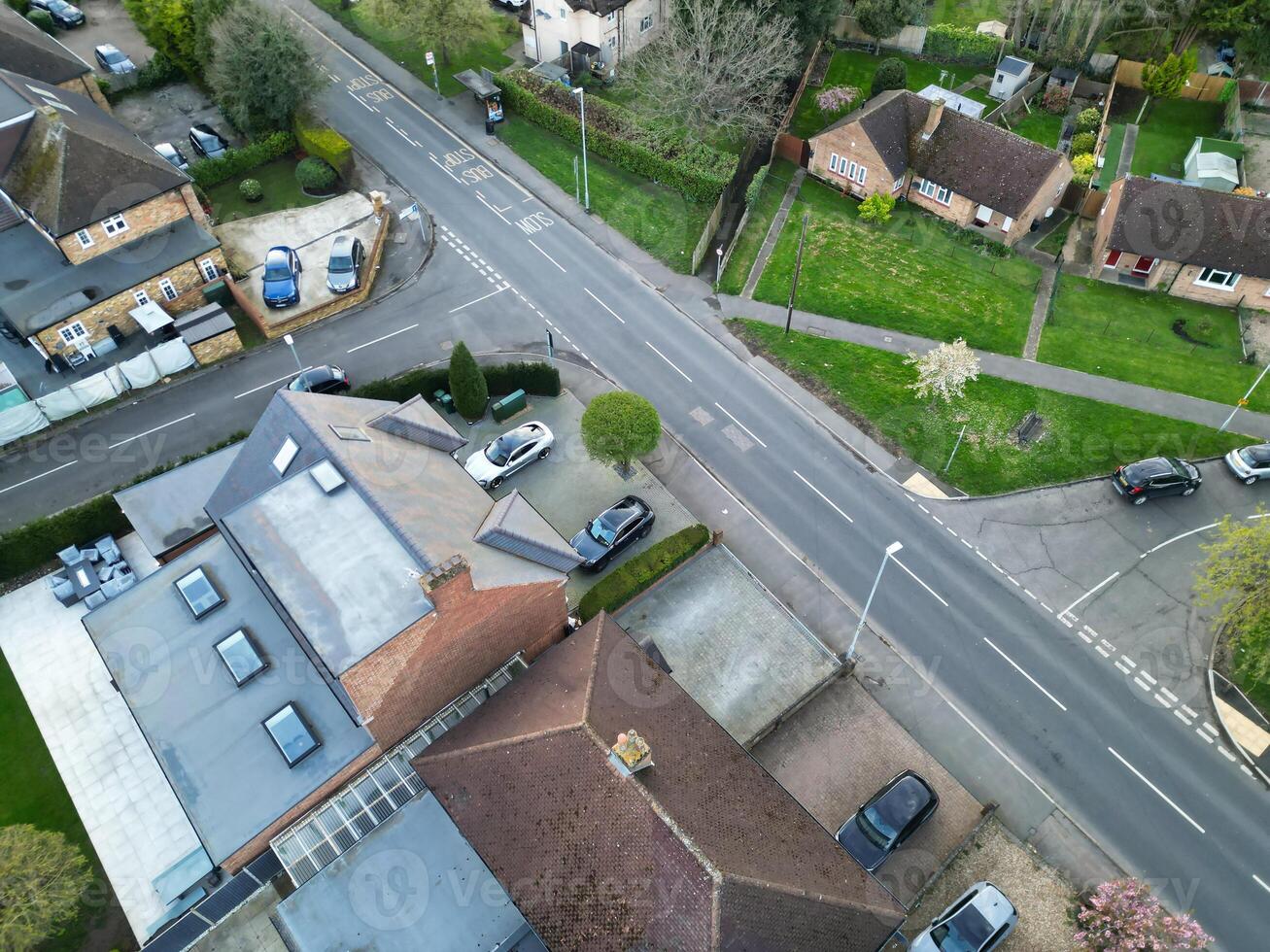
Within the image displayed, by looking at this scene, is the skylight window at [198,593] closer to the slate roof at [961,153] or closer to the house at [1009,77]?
the slate roof at [961,153]

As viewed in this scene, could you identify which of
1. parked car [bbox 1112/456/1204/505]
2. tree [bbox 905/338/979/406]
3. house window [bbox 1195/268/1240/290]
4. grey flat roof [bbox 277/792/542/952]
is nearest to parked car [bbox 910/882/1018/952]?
grey flat roof [bbox 277/792/542/952]

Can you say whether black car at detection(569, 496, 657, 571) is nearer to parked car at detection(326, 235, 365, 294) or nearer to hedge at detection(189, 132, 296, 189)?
parked car at detection(326, 235, 365, 294)

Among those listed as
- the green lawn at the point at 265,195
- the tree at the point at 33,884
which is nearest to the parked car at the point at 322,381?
the green lawn at the point at 265,195

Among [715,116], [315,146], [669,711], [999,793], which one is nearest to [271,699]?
[669,711]

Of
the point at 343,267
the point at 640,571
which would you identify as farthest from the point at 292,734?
the point at 343,267

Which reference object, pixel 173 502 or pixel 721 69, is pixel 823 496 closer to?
pixel 173 502
